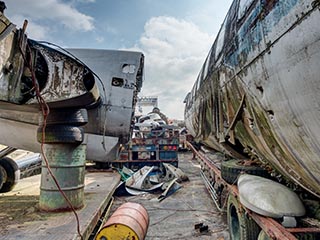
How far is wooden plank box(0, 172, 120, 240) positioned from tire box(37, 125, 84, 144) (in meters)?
0.91

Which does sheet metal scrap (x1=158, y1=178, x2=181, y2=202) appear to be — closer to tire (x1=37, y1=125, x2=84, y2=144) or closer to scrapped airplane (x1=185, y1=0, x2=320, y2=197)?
tire (x1=37, y1=125, x2=84, y2=144)

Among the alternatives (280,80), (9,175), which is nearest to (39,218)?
(9,175)

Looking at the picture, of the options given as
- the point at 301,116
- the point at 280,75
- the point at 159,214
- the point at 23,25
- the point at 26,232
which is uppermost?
the point at 23,25

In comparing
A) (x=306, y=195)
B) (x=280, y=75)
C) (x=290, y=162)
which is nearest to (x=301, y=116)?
(x=280, y=75)

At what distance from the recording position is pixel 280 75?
1.48 metres

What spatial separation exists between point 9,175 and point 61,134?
2295mm

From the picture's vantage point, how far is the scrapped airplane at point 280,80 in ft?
4.01

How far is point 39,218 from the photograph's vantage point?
10.4 feet

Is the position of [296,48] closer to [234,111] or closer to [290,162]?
[290,162]

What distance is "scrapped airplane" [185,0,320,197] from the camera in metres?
1.22

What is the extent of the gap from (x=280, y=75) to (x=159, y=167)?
7.58 meters

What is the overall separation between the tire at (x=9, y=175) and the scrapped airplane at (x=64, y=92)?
0.71m

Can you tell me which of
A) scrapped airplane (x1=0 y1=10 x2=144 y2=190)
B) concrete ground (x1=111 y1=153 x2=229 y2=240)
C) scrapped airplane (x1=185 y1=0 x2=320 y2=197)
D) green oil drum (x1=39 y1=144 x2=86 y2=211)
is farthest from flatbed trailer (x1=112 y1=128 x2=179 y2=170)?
scrapped airplane (x1=185 y1=0 x2=320 y2=197)

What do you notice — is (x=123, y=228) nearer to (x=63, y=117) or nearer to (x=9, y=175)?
(x=63, y=117)
